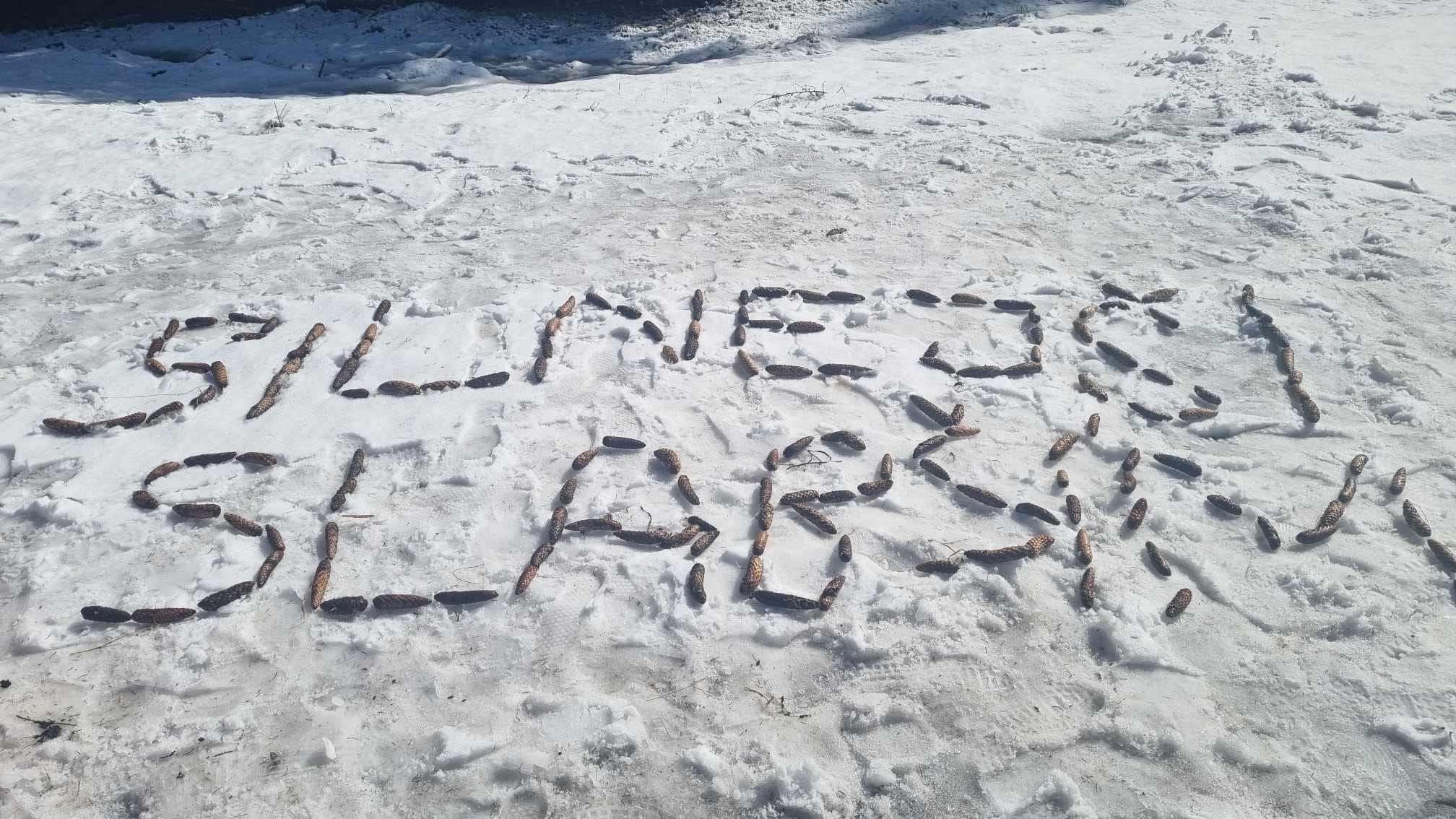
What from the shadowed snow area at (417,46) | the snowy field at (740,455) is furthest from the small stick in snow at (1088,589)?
the shadowed snow area at (417,46)

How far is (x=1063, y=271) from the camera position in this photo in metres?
5.25

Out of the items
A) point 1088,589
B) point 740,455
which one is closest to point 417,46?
point 740,455

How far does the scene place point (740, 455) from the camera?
153 inches

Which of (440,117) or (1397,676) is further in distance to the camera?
(440,117)

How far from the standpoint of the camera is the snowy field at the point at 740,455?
2.70 meters

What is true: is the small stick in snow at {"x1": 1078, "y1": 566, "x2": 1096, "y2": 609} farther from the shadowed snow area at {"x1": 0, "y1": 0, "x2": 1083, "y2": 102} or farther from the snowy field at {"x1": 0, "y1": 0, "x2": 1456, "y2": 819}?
the shadowed snow area at {"x1": 0, "y1": 0, "x2": 1083, "y2": 102}

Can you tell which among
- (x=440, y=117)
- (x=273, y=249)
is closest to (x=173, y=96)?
(x=440, y=117)

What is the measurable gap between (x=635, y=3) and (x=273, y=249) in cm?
818

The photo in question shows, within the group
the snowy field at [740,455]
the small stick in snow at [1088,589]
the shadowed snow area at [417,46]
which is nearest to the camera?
the snowy field at [740,455]

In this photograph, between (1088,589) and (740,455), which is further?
(740,455)

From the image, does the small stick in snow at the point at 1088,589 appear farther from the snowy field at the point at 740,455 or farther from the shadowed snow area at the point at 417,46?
the shadowed snow area at the point at 417,46

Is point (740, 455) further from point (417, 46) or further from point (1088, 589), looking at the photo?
point (417, 46)

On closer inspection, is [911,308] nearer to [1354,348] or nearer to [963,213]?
[963,213]

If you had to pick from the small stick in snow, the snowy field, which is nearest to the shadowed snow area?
the snowy field
